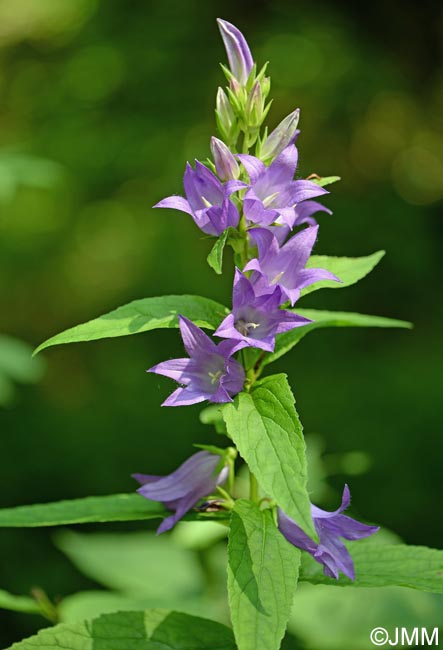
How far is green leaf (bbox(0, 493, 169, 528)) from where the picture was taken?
1331 mm

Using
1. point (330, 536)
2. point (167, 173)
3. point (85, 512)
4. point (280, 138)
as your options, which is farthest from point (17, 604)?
point (167, 173)

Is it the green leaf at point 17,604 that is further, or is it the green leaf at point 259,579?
the green leaf at point 17,604

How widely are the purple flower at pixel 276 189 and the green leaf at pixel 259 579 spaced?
0.45 m

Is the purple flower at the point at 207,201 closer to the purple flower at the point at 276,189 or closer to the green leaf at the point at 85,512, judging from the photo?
the purple flower at the point at 276,189

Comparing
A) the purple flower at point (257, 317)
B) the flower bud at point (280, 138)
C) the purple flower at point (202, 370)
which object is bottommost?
the purple flower at point (202, 370)

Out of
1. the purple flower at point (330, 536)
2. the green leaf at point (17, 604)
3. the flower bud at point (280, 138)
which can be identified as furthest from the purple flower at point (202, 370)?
the green leaf at point (17, 604)

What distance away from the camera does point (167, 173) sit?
5758 millimetres

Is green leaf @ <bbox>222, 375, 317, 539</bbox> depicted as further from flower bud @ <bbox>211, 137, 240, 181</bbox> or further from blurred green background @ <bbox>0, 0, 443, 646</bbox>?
blurred green background @ <bbox>0, 0, 443, 646</bbox>

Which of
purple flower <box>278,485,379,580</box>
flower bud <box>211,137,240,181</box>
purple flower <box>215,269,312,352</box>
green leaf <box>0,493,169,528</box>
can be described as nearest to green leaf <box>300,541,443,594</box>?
purple flower <box>278,485,379,580</box>

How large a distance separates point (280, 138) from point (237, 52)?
15 cm

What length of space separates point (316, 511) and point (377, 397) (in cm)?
303

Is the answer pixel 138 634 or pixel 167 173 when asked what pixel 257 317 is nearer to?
pixel 138 634

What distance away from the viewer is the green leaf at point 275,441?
99cm

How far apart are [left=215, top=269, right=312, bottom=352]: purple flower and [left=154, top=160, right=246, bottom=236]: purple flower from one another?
0.34 feet
